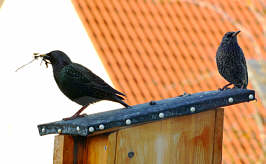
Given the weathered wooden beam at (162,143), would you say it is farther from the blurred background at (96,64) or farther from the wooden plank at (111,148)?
the blurred background at (96,64)

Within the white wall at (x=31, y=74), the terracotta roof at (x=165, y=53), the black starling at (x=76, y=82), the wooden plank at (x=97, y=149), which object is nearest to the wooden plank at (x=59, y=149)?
the wooden plank at (x=97, y=149)

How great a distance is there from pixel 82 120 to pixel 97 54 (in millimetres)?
4897

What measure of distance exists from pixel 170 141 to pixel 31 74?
18.2 ft

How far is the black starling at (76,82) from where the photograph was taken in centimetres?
352

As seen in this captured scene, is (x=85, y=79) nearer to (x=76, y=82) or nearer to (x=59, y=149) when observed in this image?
(x=76, y=82)

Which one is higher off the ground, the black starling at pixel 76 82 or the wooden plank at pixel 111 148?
the black starling at pixel 76 82

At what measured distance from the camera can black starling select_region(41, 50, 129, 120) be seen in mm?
3521

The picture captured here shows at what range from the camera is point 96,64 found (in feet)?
27.4

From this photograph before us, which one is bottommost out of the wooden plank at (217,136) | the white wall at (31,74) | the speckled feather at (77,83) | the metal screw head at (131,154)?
the metal screw head at (131,154)

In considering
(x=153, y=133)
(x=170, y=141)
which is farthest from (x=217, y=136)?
(x=153, y=133)

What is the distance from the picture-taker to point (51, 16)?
8.83 metres

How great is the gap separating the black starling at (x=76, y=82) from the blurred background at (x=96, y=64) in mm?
4655

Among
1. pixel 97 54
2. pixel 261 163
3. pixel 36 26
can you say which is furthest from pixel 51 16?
pixel 261 163

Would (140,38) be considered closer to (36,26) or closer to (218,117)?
(36,26)
